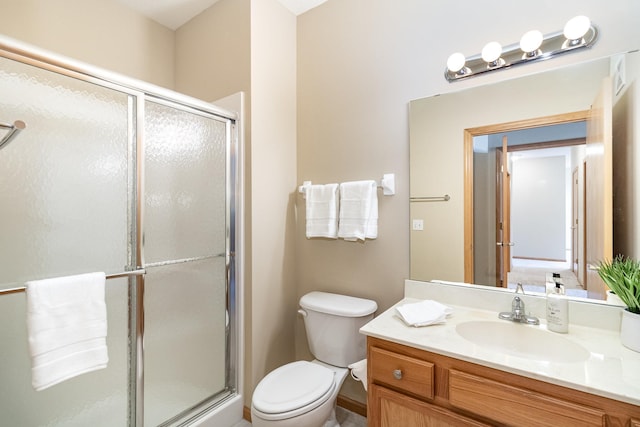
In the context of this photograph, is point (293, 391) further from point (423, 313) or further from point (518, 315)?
point (518, 315)

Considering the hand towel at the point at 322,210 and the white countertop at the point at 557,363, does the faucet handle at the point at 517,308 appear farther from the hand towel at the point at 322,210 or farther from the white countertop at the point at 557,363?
the hand towel at the point at 322,210

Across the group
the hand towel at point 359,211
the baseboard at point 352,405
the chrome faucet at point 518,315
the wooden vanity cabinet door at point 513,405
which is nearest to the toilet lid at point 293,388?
the baseboard at point 352,405

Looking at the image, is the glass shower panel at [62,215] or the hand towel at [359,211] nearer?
the glass shower panel at [62,215]

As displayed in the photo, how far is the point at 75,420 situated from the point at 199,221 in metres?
1.10

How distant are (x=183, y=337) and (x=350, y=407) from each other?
110cm

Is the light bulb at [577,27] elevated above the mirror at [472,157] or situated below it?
above

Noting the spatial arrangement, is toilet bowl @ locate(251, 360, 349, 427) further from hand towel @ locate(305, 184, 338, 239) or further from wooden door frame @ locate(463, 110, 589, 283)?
wooden door frame @ locate(463, 110, 589, 283)

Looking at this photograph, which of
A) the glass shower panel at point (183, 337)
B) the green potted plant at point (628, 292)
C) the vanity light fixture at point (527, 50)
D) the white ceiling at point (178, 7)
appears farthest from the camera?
the white ceiling at point (178, 7)

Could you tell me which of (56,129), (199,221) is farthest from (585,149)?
(56,129)

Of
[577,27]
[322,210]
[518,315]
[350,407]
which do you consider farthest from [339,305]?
[577,27]

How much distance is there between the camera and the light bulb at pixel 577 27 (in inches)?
46.4

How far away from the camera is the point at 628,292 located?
101cm

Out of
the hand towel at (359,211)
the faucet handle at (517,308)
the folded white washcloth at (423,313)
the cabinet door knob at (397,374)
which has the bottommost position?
the cabinet door knob at (397,374)

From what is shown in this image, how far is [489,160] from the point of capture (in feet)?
4.78
